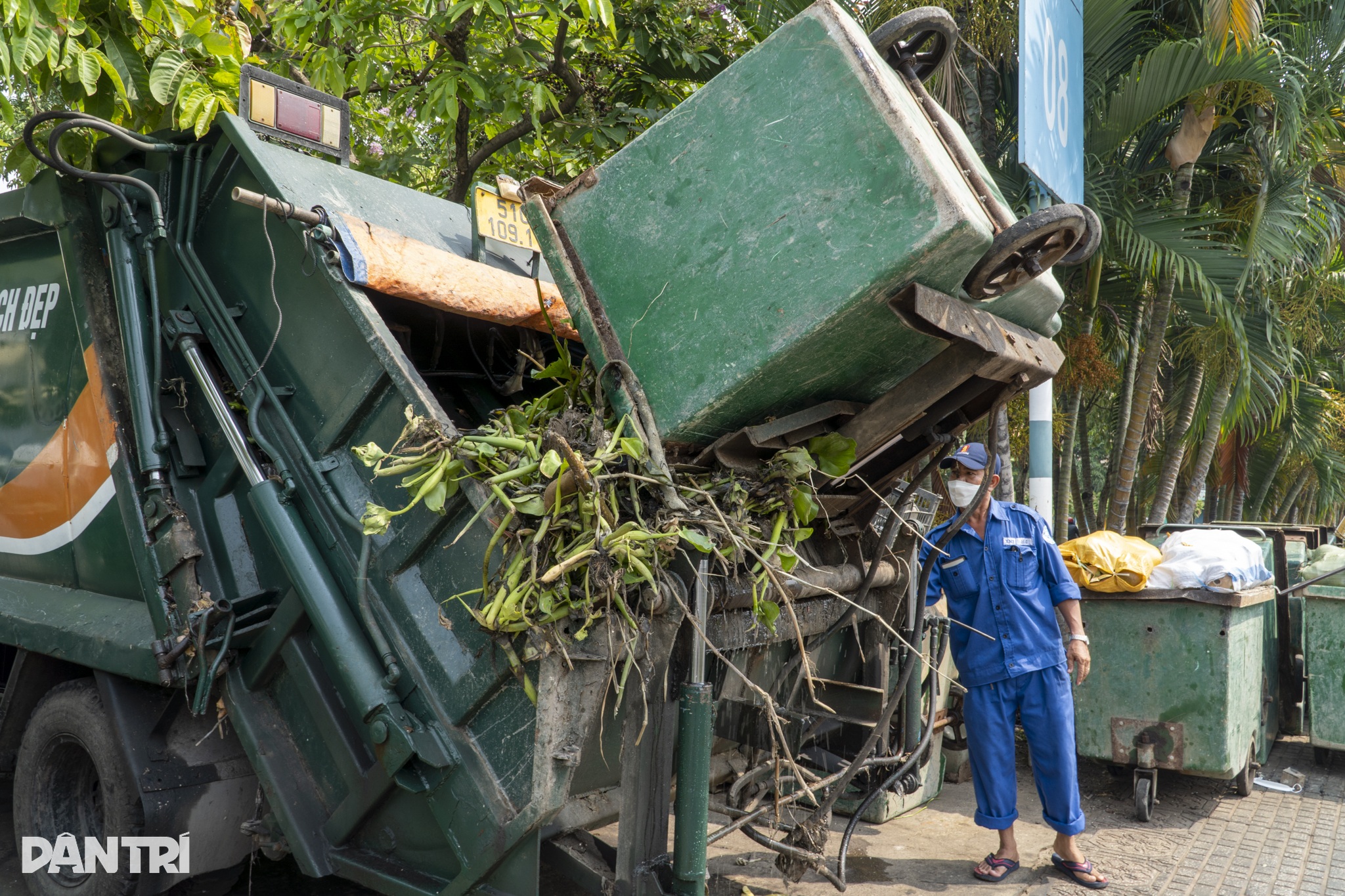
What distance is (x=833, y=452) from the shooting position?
8.23ft

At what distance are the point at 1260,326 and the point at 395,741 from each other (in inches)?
Result: 341

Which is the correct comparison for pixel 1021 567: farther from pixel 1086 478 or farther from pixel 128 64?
pixel 1086 478

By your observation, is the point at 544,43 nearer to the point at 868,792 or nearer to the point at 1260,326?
the point at 868,792

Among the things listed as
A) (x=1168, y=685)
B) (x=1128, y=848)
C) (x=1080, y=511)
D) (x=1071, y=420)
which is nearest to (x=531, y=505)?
(x=1128, y=848)

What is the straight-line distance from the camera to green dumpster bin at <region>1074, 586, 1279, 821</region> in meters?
4.37

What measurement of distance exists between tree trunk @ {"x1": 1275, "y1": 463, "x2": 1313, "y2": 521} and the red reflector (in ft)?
56.0

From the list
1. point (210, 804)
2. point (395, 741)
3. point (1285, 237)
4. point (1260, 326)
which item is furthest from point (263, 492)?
point (1260, 326)

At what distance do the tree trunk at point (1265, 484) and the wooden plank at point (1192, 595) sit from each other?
11.0m

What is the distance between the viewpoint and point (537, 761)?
7.06 feet

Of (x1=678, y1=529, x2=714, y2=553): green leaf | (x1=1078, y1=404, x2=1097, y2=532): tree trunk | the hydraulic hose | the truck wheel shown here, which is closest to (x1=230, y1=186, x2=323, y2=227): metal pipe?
the hydraulic hose

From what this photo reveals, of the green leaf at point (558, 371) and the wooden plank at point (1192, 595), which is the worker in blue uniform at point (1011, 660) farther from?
the green leaf at point (558, 371)

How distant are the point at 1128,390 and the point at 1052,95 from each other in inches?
232

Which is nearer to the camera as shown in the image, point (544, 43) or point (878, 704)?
point (878, 704)

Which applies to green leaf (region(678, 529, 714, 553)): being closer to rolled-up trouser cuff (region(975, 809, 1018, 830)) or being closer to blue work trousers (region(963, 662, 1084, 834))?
blue work trousers (region(963, 662, 1084, 834))
